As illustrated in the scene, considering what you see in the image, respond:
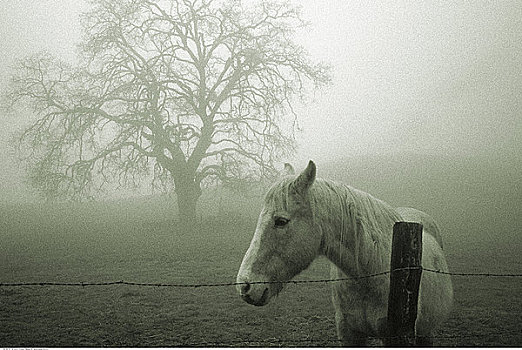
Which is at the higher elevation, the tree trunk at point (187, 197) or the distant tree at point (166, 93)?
the distant tree at point (166, 93)

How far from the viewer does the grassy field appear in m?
4.91

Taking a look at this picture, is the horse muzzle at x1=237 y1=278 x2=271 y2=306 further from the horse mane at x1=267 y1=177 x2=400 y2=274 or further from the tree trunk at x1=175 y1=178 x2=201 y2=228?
the tree trunk at x1=175 y1=178 x2=201 y2=228

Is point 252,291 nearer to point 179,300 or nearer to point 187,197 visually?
point 179,300

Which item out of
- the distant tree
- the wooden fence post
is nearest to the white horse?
the wooden fence post

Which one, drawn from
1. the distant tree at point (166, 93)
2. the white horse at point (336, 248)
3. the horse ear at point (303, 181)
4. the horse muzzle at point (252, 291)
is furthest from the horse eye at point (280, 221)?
the distant tree at point (166, 93)

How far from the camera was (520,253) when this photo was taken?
11773 millimetres

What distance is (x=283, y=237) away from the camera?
6.86 ft

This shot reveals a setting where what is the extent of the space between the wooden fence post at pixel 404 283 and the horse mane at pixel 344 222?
0.23 m

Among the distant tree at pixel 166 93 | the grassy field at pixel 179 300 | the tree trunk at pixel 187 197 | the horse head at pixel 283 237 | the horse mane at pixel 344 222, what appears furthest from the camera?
the tree trunk at pixel 187 197

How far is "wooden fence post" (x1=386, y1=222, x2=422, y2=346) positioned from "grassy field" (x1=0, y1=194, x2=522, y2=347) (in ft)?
2.10

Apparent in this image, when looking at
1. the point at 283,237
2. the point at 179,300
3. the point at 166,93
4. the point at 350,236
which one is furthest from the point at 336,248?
the point at 166,93

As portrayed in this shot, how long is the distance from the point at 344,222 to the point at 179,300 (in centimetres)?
548

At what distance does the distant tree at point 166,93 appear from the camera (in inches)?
581

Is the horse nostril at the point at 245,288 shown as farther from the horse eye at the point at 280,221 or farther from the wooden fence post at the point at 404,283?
the wooden fence post at the point at 404,283
